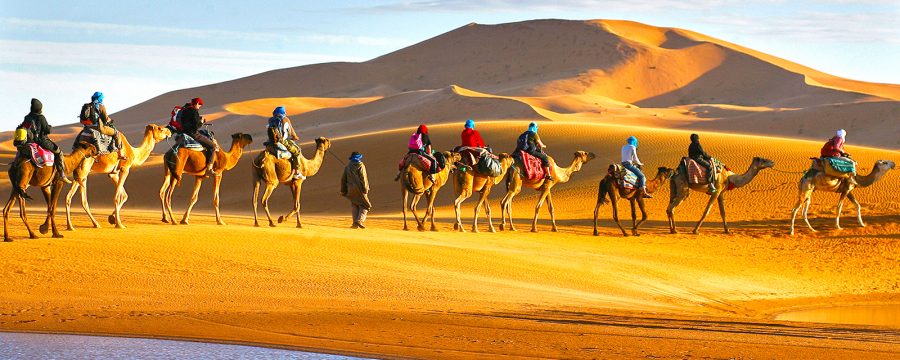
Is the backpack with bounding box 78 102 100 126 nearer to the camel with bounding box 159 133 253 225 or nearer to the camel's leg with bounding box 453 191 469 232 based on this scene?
the camel with bounding box 159 133 253 225

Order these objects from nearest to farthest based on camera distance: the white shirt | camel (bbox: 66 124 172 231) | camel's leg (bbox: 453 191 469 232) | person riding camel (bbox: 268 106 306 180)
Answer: camel (bbox: 66 124 172 231) → person riding camel (bbox: 268 106 306 180) → camel's leg (bbox: 453 191 469 232) → the white shirt

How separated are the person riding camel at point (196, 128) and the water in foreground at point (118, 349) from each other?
1026 centimetres

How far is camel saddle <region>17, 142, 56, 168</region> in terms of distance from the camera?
55.7ft

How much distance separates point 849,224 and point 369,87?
93.5 meters

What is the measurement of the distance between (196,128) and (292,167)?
1.98 metres

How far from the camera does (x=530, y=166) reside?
85.3 feet

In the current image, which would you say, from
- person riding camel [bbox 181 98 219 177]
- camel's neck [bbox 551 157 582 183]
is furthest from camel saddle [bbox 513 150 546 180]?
person riding camel [bbox 181 98 219 177]

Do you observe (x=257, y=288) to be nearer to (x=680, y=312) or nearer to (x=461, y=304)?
(x=461, y=304)

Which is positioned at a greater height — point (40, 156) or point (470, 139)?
point (470, 139)

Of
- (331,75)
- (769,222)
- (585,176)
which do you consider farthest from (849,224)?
(331,75)

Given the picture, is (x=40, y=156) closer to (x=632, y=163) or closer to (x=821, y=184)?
(x=632, y=163)

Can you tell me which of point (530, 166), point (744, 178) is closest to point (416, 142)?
point (530, 166)

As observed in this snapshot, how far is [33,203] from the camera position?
40.0 m

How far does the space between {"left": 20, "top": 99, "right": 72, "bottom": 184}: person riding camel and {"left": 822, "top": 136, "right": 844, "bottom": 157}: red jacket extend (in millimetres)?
16693
